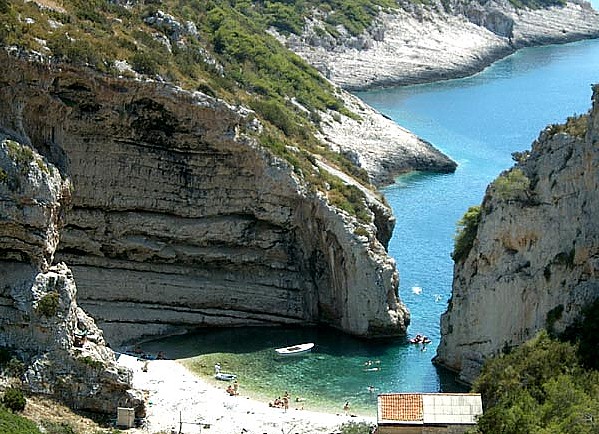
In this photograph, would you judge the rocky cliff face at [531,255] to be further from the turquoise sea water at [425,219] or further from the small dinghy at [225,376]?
the small dinghy at [225,376]

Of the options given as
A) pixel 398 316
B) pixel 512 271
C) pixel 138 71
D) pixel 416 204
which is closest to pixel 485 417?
pixel 512 271

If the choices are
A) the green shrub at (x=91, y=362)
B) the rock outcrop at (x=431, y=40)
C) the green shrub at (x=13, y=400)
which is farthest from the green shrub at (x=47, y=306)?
the rock outcrop at (x=431, y=40)

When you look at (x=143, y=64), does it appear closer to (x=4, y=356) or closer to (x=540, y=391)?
(x=4, y=356)

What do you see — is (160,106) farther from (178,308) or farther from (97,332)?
(97,332)

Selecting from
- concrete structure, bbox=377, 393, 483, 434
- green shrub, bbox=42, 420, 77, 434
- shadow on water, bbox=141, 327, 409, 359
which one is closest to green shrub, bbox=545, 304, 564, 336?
concrete structure, bbox=377, 393, 483, 434

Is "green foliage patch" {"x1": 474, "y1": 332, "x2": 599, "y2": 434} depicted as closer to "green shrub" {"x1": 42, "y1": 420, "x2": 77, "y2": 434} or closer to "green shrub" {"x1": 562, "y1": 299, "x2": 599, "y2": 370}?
"green shrub" {"x1": 562, "y1": 299, "x2": 599, "y2": 370}

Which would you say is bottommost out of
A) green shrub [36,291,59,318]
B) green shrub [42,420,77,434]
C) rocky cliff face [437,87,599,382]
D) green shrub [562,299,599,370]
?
green shrub [42,420,77,434]
